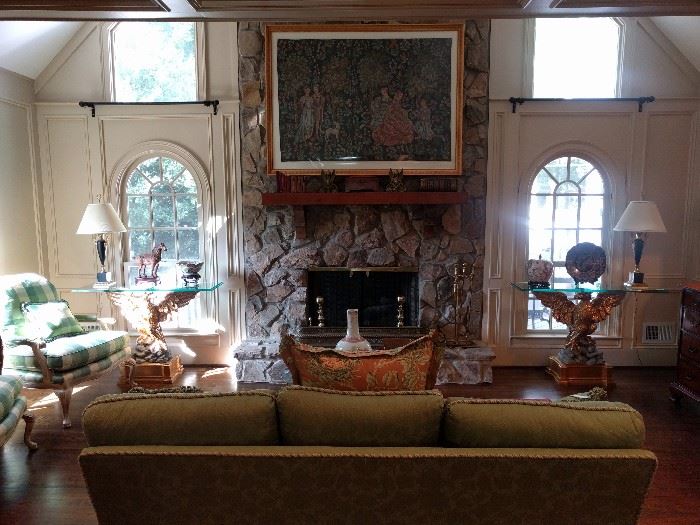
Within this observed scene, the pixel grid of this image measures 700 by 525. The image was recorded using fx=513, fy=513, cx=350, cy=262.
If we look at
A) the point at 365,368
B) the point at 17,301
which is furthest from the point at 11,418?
the point at 365,368

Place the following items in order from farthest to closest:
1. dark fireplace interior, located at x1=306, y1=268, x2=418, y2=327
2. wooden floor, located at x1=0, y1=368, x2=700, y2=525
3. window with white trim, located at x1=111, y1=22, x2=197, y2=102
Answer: dark fireplace interior, located at x1=306, y1=268, x2=418, y2=327 → window with white trim, located at x1=111, y1=22, x2=197, y2=102 → wooden floor, located at x1=0, y1=368, x2=700, y2=525

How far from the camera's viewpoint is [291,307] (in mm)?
4863

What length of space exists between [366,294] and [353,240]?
20.9 inches

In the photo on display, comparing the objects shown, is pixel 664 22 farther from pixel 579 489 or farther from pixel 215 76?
pixel 579 489

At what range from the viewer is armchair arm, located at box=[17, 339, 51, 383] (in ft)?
11.4

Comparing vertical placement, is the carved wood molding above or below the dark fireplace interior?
above

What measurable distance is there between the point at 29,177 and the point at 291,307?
8.80 ft

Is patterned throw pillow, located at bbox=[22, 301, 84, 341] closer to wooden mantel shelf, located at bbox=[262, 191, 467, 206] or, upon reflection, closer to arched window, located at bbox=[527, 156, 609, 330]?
wooden mantel shelf, located at bbox=[262, 191, 467, 206]

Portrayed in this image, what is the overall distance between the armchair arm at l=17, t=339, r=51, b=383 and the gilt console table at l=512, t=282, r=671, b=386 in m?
3.71

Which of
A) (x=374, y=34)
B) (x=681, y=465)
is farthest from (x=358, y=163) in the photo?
(x=681, y=465)

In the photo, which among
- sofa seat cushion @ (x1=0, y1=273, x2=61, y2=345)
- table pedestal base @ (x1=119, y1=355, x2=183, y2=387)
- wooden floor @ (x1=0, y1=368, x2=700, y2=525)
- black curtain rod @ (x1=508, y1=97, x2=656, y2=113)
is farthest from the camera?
black curtain rod @ (x1=508, y1=97, x2=656, y2=113)

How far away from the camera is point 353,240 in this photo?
4789 mm

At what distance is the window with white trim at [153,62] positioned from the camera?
15.6 feet

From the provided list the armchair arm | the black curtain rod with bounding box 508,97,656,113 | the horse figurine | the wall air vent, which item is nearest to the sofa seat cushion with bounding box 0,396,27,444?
the armchair arm
